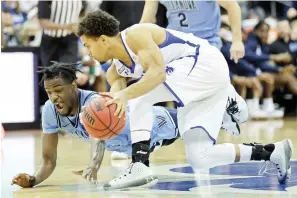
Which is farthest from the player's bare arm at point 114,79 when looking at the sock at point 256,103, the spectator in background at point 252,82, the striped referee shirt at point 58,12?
the sock at point 256,103

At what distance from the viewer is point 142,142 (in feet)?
15.0

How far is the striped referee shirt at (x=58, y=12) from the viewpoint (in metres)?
9.41

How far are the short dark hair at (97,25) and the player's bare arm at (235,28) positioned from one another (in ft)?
4.46

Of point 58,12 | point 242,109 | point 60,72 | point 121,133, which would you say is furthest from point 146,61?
point 58,12

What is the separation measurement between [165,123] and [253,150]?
33.1 inches

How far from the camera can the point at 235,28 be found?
5824 mm

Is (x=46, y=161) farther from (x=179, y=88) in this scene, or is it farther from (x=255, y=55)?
(x=255, y=55)

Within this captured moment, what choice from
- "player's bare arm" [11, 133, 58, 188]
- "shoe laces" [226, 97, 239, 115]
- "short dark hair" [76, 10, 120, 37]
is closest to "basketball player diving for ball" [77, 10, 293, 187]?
"short dark hair" [76, 10, 120, 37]

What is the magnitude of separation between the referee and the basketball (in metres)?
5.05

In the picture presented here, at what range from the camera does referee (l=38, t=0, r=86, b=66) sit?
9320mm

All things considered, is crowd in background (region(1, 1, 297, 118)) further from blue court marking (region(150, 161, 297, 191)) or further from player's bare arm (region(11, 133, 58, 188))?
player's bare arm (region(11, 133, 58, 188))

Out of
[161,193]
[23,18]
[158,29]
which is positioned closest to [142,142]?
[161,193]

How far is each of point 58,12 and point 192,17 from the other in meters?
3.40

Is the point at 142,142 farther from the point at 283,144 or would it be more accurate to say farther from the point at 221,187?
the point at 283,144
